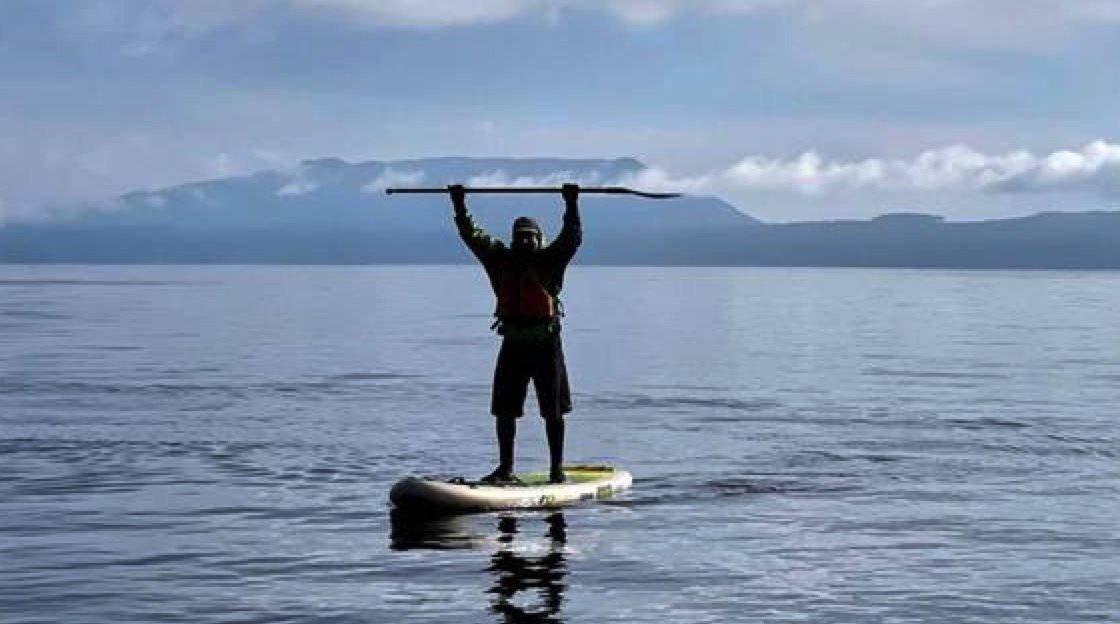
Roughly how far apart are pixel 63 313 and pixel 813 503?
74.0 m

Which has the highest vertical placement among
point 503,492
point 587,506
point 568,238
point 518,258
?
point 568,238

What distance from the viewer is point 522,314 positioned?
18.7 meters

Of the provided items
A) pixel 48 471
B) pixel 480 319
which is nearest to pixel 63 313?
pixel 480 319

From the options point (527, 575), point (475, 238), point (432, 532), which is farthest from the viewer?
point (475, 238)

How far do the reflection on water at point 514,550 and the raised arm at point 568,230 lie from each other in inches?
115

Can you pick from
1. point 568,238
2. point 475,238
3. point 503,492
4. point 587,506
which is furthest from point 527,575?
point 475,238

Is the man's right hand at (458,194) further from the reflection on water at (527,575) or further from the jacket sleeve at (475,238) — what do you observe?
the reflection on water at (527,575)

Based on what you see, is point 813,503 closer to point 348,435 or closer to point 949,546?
point 949,546

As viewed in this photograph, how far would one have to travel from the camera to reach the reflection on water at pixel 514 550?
42.7ft

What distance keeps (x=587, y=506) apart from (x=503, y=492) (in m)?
1.03

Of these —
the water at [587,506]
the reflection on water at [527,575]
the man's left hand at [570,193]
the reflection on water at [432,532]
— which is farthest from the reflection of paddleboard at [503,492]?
the man's left hand at [570,193]

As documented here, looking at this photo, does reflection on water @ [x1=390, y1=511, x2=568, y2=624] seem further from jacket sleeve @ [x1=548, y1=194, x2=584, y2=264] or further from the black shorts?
jacket sleeve @ [x1=548, y1=194, x2=584, y2=264]

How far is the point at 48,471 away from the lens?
21.2 metres

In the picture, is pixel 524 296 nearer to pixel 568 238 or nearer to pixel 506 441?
pixel 568 238
